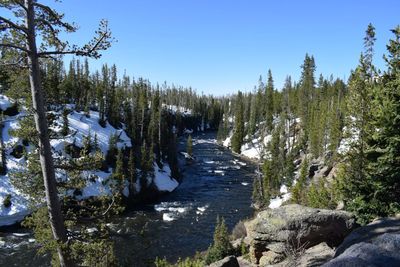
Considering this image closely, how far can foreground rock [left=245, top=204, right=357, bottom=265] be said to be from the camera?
17.5m

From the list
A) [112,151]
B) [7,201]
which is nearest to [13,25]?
[7,201]

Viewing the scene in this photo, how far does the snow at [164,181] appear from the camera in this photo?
64.3 metres

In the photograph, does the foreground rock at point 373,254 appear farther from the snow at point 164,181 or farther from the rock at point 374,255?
the snow at point 164,181

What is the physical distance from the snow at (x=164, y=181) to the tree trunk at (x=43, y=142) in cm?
5420

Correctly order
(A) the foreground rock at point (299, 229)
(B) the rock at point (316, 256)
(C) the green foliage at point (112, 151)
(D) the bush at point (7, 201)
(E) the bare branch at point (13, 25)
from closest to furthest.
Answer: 1. (E) the bare branch at point (13, 25)
2. (B) the rock at point (316, 256)
3. (A) the foreground rock at point (299, 229)
4. (D) the bush at point (7, 201)
5. (C) the green foliage at point (112, 151)

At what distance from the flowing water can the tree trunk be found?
7711 mm

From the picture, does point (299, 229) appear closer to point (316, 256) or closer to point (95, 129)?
point (316, 256)

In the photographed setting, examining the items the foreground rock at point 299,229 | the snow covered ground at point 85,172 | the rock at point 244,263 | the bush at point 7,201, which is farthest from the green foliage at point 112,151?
the foreground rock at point 299,229

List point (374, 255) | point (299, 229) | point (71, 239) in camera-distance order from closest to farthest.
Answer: point (374, 255) → point (71, 239) → point (299, 229)

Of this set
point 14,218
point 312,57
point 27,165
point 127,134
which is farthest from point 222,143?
point 27,165

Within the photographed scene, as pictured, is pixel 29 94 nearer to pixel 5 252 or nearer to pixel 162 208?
pixel 5 252

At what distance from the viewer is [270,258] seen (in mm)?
18094

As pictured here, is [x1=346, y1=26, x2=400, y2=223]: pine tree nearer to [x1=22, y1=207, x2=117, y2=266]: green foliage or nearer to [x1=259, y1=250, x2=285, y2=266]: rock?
[x1=259, y1=250, x2=285, y2=266]: rock

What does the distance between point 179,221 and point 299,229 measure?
3034 cm
